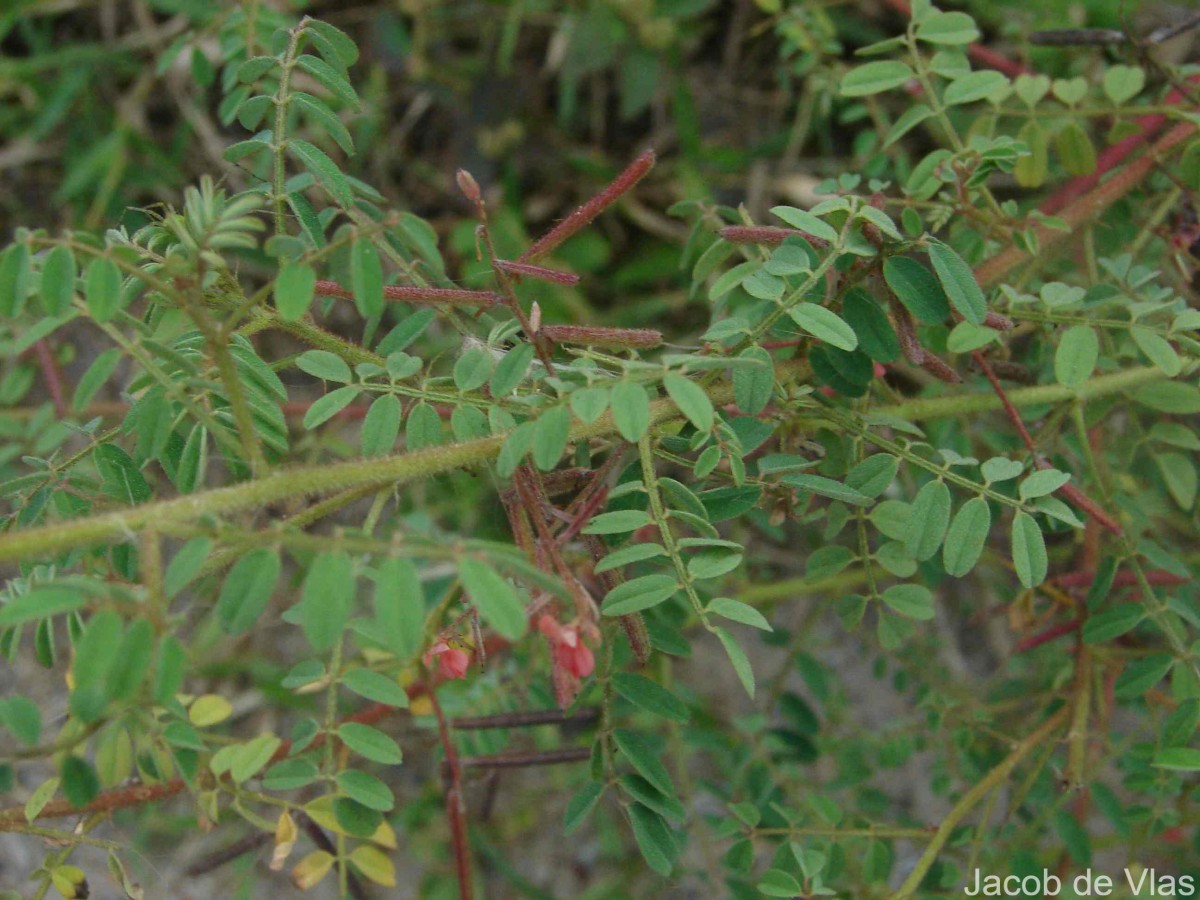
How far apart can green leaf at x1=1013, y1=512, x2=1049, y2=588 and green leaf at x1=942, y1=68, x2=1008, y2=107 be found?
22.4 inches

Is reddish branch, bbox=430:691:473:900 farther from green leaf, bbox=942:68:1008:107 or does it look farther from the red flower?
green leaf, bbox=942:68:1008:107

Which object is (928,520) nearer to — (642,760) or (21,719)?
(642,760)

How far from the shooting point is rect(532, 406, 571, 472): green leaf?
995 mm

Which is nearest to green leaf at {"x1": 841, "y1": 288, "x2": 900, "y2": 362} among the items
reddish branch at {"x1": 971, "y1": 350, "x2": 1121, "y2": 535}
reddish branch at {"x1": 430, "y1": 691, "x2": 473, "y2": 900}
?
reddish branch at {"x1": 971, "y1": 350, "x2": 1121, "y2": 535}

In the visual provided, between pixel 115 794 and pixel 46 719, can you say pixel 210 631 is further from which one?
pixel 115 794

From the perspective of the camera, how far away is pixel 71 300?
0.99m

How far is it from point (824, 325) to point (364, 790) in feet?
2.29

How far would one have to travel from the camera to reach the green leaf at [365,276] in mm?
968

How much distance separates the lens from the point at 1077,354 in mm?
1279

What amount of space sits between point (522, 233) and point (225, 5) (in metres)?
0.79

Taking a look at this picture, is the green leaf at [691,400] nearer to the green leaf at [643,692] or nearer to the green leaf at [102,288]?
the green leaf at [643,692]

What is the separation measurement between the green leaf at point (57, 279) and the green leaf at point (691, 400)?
546 mm

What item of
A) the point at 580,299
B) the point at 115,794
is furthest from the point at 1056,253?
the point at 115,794

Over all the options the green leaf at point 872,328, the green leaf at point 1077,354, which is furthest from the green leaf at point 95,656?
the green leaf at point 1077,354
